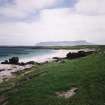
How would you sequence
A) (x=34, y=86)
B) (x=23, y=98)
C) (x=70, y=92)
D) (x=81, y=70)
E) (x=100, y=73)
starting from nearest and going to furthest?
(x=23, y=98) → (x=70, y=92) → (x=34, y=86) → (x=100, y=73) → (x=81, y=70)

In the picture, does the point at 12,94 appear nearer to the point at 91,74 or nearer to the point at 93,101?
the point at 93,101

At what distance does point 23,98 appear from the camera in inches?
935

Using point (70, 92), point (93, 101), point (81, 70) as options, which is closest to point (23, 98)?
point (70, 92)

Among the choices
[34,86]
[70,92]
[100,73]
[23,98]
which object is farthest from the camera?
[100,73]

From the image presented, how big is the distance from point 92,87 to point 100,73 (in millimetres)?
6383

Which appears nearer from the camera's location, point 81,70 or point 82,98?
point 82,98

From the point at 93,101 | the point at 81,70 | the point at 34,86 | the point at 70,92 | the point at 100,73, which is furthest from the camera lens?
the point at 81,70

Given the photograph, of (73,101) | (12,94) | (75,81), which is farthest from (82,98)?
(12,94)

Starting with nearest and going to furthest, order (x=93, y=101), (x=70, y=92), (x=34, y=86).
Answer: (x=93, y=101) → (x=70, y=92) → (x=34, y=86)

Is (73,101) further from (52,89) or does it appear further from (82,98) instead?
(52,89)

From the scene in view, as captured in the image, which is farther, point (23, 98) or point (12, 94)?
point (12, 94)

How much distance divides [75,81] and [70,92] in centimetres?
391

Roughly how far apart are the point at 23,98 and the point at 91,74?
460 inches

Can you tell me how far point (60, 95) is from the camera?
24.3m
